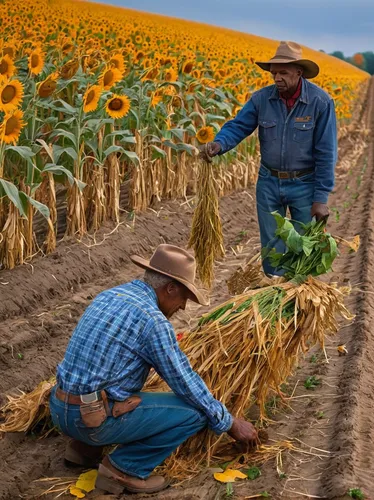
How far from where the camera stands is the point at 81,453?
393cm

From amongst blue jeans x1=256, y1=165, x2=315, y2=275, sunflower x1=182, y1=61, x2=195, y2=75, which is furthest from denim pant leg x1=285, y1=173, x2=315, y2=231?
sunflower x1=182, y1=61, x2=195, y2=75

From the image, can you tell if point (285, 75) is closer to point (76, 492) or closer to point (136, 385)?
point (136, 385)

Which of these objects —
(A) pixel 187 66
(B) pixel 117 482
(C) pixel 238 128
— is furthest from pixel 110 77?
(B) pixel 117 482

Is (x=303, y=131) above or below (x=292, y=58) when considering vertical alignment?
below

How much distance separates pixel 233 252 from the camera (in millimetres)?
8438

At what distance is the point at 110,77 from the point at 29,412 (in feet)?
12.1

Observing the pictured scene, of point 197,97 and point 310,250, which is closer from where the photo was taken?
point 310,250

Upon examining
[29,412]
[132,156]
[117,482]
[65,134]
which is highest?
[65,134]

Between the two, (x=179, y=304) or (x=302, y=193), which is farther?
(x=302, y=193)

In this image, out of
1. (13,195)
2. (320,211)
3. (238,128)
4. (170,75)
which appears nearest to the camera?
(320,211)

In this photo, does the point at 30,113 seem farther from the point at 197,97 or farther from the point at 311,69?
the point at 197,97

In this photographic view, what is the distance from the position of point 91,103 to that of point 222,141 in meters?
1.71

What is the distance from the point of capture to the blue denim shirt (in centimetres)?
543

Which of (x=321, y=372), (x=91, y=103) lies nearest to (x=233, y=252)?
(x=91, y=103)
